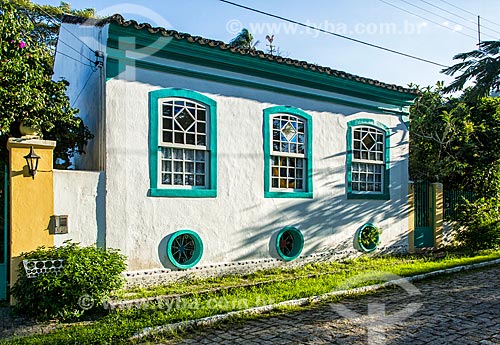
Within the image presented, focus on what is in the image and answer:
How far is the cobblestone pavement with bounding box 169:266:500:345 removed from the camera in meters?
4.81

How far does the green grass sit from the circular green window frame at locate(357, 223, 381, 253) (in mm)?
265

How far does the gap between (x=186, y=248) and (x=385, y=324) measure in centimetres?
366

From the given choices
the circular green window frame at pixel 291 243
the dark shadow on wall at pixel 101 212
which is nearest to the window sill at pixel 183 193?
the dark shadow on wall at pixel 101 212

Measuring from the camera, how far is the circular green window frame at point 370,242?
9875mm

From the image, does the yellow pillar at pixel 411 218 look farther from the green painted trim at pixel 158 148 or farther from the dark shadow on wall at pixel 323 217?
the green painted trim at pixel 158 148

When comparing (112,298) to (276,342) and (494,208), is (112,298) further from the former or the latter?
(494,208)

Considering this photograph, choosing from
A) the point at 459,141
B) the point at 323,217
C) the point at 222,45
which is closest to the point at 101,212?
the point at 222,45

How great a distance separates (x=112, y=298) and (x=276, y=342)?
255cm

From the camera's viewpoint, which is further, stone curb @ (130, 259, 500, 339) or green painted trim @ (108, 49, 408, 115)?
green painted trim @ (108, 49, 408, 115)

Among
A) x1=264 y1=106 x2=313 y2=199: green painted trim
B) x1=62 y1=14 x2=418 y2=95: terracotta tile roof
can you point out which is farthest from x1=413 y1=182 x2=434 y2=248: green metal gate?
x1=264 y1=106 x2=313 y2=199: green painted trim

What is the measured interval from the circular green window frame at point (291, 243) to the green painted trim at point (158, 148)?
6.21 feet

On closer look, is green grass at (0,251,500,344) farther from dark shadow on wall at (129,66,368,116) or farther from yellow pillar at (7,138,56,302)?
dark shadow on wall at (129,66,368,116)

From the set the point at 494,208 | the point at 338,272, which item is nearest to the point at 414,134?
the point at 494,208

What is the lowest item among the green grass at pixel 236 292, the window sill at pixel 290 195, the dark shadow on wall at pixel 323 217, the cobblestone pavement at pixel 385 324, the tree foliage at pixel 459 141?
the cobblestone pavement at pixel 385 324
